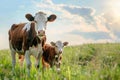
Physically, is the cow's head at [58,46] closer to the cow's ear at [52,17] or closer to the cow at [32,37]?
the cow at [32,37]

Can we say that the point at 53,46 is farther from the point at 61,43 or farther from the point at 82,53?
the point at 82,53

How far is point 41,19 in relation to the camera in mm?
11531

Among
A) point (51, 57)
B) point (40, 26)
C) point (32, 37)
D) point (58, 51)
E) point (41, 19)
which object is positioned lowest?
point (51, 57)

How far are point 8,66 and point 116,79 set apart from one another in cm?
698

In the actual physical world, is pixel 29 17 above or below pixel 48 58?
above

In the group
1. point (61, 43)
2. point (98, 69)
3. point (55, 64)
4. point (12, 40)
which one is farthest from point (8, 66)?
point (98, 69)

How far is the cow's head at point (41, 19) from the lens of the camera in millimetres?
10910

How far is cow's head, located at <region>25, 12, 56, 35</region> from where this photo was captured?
1091 cm

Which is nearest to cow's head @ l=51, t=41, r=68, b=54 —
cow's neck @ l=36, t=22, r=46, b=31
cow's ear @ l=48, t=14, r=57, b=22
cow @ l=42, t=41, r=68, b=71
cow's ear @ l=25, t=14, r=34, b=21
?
cow @ l=42, t=41, r=68, b=71

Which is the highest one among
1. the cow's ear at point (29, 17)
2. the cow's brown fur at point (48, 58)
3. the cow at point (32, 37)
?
the cow's ear at point (29, 17)

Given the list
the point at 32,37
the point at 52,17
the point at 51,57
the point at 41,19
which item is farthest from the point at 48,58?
the point at 41,19

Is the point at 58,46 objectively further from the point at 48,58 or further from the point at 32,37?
the point at 32,37

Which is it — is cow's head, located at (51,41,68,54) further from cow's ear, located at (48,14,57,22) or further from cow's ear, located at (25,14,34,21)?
cow's ear, located at (25,14,34,21)

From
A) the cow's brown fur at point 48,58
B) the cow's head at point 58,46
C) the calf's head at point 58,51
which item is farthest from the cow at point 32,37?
the cow's head at point 58,46
